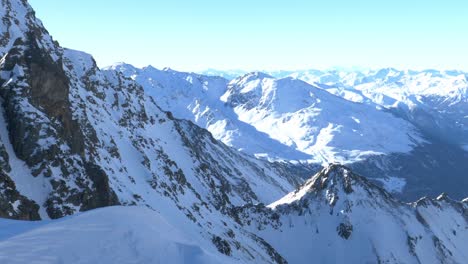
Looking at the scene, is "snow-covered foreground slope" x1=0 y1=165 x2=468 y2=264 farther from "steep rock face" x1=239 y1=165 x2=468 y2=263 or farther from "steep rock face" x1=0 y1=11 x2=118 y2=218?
"steep rock face" x1=0 y1=11 x2=118 y2=218

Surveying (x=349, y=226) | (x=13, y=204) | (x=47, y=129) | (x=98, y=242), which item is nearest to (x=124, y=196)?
(x=47, y=129)

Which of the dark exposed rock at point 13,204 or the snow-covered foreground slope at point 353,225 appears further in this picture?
the snow-covered foreground slope at point 353,225

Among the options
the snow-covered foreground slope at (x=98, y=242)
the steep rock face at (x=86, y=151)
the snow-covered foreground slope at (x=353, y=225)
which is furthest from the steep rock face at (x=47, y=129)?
the snow-covered foreground slope at (x=98, y=242)

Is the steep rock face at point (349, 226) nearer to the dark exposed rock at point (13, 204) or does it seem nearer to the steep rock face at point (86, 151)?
the steep rock face at point (86, 151)

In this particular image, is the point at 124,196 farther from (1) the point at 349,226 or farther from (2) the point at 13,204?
(1) the point at 349,226

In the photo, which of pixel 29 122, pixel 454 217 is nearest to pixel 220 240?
pixel 29 122
